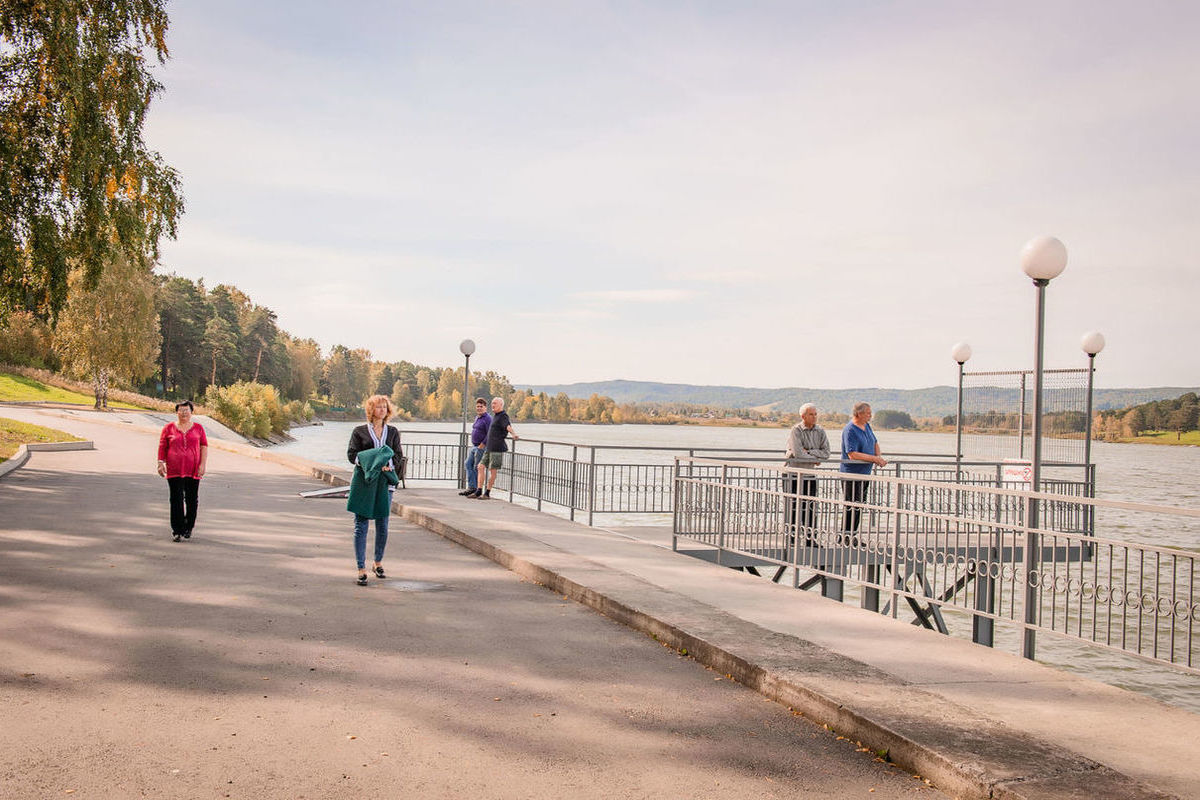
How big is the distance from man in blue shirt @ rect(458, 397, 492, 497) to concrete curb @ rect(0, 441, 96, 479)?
353 inches

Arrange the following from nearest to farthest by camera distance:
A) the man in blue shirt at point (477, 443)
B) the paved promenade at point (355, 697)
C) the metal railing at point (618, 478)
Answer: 1. the paved promenade at point (355, 697)
2. the metal railing at point (618, 478)
3. the man in blue shirt at point (477, 443)

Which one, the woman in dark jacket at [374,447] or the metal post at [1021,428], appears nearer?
the woman in dark jacket at [374,447]

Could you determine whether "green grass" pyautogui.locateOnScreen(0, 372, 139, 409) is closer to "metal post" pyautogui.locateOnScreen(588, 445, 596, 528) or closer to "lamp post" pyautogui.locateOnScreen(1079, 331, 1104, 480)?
"metal post" pyautogui.locateOnScreen(588, 445, 596, 528)

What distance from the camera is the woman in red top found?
1153cm

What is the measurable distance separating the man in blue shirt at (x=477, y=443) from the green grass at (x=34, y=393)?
52158 mm

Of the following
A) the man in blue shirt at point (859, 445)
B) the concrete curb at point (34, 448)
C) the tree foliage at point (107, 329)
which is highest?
the tree foliage at point (107, 329)

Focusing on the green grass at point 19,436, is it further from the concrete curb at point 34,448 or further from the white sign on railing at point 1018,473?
the white sign on railing at point 1018,473

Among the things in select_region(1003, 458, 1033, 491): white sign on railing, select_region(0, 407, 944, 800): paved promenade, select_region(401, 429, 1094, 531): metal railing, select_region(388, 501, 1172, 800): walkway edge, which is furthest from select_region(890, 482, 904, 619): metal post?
select_region(1003, 458, 1033, 491): white sign on railing

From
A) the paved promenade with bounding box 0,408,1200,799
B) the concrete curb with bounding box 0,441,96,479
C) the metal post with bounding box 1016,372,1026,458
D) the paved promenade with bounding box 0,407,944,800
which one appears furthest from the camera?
the metal post with bounding box 1016,372,1026,458

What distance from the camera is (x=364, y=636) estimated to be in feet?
23.2

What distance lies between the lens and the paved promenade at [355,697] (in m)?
4.29

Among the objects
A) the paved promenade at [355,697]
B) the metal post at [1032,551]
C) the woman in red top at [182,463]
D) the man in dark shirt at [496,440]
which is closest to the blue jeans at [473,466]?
the man in dark shirt at [496,440]

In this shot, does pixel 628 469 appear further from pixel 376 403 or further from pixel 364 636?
pixel 364 636

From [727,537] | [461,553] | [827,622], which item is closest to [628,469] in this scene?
[727,537]
